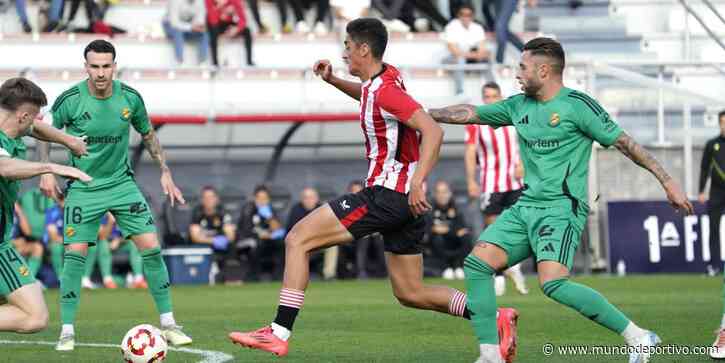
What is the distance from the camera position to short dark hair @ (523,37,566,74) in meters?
8.92

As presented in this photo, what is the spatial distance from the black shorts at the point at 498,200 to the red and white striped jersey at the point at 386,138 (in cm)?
738

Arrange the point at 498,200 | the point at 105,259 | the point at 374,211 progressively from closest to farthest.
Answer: the point at 374,211
the point at 498,200
the point at 105,259

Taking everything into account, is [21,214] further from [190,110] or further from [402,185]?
[402,185]

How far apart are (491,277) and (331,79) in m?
→ 1.78

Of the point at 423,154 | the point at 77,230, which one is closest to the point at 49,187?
the point at 77,230

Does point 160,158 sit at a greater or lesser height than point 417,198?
greater

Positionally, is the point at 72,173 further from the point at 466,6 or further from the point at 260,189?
the point at 466,6

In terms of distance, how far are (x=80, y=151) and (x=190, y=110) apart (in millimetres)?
13341

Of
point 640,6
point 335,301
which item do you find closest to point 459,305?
point 335,301

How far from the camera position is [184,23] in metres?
24.1

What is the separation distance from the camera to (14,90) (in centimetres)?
864

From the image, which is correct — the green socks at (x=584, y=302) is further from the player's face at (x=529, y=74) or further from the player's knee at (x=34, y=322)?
the player's knee at (x=34, y=322)

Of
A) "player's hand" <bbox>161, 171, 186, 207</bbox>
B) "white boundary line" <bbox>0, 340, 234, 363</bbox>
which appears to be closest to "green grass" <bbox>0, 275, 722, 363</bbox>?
"white boundary line" <bbox>0, 340, 234, 363</bbox>

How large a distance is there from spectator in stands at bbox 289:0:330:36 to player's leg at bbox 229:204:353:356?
52.8ft
